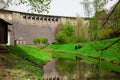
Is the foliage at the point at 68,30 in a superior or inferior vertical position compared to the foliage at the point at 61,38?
superior

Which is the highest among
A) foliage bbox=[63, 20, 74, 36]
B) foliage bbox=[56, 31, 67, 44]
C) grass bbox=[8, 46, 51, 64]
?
foliage bbox=[63, 20, 74, 36]

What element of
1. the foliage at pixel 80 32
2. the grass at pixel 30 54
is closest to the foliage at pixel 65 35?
the foliage at pixel 80 32

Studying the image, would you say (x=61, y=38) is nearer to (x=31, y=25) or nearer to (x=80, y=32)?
(x=80, y=32)

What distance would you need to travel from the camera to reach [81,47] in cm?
5425

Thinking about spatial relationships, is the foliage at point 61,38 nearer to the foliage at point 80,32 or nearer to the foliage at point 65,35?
the foliage at point 65,35

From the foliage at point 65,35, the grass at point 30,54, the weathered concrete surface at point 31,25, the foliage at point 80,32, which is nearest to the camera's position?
the grass at point 30,54

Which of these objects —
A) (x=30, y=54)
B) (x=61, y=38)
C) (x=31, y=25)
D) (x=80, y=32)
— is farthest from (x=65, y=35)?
(x=30, y=54)

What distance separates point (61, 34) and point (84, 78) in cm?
5696

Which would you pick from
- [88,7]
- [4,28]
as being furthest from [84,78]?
[88,7]

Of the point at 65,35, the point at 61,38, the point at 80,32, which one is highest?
the point at 80,32

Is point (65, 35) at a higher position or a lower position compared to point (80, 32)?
lower

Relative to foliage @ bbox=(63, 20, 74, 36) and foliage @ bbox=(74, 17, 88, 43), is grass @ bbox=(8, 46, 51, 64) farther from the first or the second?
foliage @ bbox=(63, 20, 74, 36)

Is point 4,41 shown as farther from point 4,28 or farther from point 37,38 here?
point 37,38

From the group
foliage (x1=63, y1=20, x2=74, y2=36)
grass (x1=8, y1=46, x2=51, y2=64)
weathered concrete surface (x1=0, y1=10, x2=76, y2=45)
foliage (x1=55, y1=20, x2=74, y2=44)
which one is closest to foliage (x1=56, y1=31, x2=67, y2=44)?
foliage (x1=55, y1=20, x2=74, y2=44)
